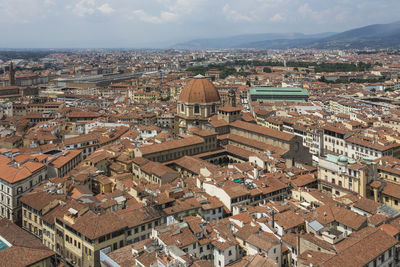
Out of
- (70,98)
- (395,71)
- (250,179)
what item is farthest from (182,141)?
(395,71)

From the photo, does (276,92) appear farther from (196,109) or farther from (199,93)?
(196,109)

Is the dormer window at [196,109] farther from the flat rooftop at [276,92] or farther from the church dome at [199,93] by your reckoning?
the flat rooftop at [276,92]

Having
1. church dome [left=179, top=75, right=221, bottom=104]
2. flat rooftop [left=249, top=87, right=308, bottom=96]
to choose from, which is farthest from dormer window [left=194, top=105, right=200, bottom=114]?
flat rooftop [left=249, top=87, right=308, bottom=96]

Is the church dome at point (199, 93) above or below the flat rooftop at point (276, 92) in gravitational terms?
above

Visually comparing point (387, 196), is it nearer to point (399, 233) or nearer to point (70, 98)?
point (399, 233)

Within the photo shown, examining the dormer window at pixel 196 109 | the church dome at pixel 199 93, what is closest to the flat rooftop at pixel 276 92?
the church dome at pixel 199 93

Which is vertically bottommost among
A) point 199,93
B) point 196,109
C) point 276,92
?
point 276,92

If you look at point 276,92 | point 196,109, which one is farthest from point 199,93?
point 276,92

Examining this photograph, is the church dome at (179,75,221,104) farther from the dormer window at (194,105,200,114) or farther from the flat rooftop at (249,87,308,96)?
the flat rooftop at (249,87,308,96)

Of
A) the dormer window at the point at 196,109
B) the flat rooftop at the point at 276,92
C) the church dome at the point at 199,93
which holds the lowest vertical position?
the flat rooftop at the point at 276,92
